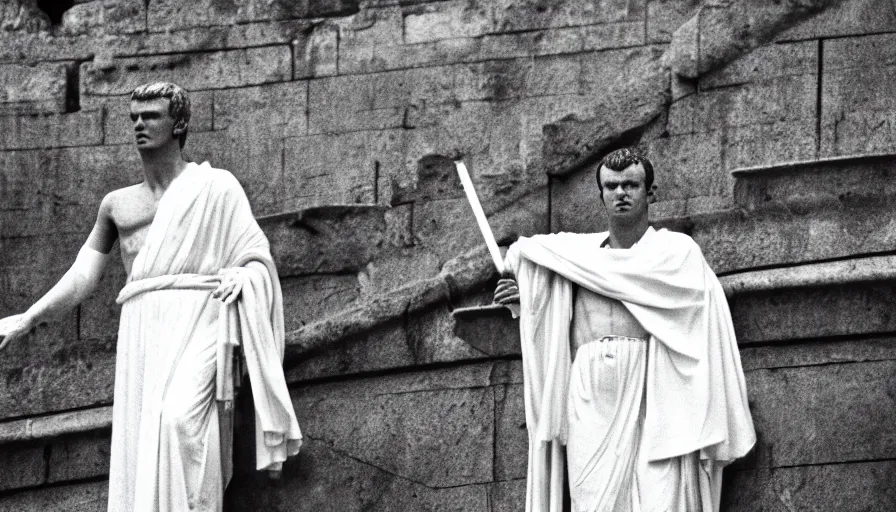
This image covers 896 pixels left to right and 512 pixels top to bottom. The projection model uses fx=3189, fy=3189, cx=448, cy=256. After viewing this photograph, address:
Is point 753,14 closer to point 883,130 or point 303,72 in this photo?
point 883,130

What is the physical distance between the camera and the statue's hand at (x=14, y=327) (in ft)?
54.4

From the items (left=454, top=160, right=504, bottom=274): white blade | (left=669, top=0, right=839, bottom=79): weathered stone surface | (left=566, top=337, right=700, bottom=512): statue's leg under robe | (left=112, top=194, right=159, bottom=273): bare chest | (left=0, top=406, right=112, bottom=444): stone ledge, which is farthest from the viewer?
(left=0, top=406, right=112, bottom=444): stone ledge

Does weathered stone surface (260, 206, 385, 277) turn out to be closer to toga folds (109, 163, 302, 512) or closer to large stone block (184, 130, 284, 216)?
large stone block (184, 130, 284, 216)

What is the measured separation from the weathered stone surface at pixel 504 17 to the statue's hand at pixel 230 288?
245cm

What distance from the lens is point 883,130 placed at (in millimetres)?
16609

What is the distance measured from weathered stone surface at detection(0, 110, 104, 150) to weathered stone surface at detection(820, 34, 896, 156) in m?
4.37

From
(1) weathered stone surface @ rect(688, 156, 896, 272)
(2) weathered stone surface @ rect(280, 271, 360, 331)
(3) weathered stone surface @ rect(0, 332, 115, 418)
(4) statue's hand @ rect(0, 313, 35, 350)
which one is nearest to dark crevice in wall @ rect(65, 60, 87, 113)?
(3) weathered stone surface @ rect(0, 332, 115, 418)

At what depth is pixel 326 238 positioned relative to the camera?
1762 cm

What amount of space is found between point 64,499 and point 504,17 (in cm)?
368

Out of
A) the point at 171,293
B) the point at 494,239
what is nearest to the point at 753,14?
the point at 494,239

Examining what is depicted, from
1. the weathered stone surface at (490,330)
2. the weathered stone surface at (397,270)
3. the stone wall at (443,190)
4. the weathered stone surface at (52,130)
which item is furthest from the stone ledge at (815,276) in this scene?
the weathered stone surface at (52,130)

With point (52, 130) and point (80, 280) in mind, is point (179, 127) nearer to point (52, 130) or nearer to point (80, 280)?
point (80, 280)

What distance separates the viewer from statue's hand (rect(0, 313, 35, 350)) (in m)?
16.6

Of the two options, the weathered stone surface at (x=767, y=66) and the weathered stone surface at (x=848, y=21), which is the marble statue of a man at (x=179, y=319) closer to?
the weathered stone surface at (x=767, y=66)
